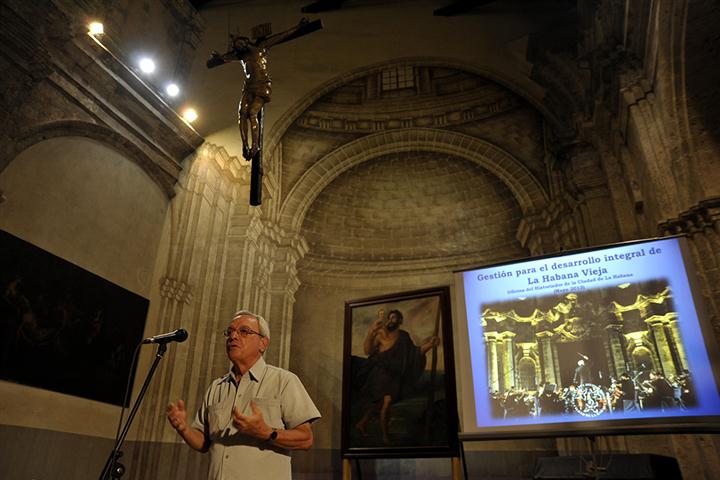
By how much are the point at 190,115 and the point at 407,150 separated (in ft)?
16.1

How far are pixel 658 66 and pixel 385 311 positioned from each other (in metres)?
4.35

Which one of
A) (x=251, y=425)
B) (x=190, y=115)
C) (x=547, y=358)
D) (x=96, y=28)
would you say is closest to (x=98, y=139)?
(x=96, y=28)

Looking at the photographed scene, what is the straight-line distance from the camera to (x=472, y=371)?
477cm

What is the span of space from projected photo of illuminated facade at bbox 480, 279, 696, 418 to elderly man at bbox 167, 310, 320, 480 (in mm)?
2657

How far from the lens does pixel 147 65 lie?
776 centimetres

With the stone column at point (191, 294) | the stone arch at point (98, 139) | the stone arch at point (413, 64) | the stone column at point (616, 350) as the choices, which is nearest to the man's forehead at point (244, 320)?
the stone column at point (616, 350)

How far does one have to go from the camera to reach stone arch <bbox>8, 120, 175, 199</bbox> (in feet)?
18.1

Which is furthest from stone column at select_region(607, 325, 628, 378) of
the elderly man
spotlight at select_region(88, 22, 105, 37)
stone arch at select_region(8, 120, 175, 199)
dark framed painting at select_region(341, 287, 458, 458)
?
spotlight at select_region(88, 22, 105, 37)

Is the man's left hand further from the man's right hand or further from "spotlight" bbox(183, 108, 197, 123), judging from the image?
"spotlight" bbox(183, 108, 197, 123)

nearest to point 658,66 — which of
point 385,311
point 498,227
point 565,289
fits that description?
point 565,289

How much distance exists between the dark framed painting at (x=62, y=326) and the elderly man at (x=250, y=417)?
12.0 ft

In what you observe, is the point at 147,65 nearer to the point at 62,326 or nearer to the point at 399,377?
the point at 62,326

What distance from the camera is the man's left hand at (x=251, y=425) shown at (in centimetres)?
201

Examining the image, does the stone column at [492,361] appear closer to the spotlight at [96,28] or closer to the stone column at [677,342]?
the stone column at [677,342]
